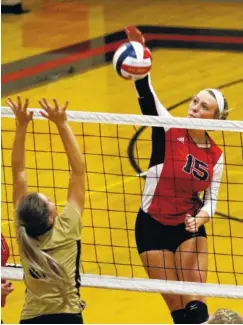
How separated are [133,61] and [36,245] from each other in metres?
2.10

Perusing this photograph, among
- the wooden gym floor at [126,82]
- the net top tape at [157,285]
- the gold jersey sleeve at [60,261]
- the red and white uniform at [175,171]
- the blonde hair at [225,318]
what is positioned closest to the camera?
the blonde hair at [225,318]

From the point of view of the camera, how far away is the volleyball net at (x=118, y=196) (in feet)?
26.0

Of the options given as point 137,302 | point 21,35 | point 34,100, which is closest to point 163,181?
point 137,302

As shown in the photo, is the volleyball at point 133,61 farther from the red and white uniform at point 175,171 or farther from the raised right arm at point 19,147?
the raised right arm at point 19,147

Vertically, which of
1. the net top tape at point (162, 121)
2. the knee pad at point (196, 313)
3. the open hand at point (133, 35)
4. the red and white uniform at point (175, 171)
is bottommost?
the knee pad at point (196, 313)

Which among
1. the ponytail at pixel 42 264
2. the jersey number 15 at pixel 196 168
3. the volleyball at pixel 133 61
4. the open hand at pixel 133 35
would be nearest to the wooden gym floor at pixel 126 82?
the jersey number 15 at pixel 196 168

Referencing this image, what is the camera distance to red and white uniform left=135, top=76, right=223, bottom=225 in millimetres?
7988

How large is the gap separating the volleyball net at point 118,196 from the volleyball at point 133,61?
0.34m

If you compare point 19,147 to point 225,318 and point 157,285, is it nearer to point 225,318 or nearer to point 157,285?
point 157,285

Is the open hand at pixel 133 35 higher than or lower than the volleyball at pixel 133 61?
higher

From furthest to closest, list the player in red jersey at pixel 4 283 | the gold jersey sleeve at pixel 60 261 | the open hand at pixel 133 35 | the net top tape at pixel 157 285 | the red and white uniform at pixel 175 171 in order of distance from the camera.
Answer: the open hand at pixel 133 35 < the red and white uniform at pixel 175 171 < the net top tape at pixel 157 285 < the player in red jersey at pixel 4 283 < the gold jersey sleeve at pixel 60 261

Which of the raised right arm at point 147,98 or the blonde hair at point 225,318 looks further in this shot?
the raised right arm at point 147,98

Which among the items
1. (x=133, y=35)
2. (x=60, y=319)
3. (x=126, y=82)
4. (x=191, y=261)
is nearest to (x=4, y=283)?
(x=60, y=319)

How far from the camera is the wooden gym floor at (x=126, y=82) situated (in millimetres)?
9359
